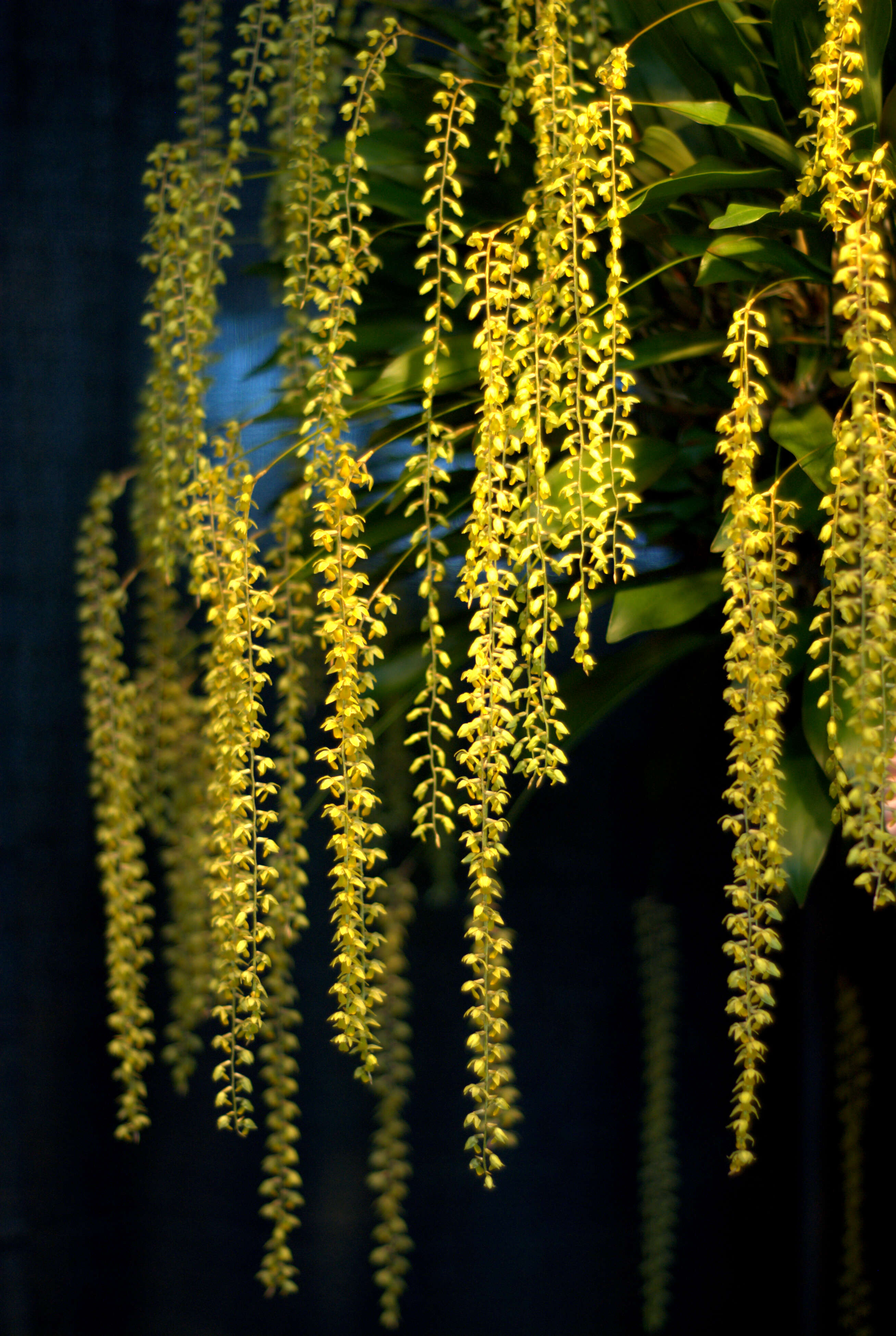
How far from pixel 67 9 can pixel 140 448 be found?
75cm

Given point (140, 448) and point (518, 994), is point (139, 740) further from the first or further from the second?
point (518, 994)

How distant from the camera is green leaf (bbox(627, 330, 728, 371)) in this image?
78cm

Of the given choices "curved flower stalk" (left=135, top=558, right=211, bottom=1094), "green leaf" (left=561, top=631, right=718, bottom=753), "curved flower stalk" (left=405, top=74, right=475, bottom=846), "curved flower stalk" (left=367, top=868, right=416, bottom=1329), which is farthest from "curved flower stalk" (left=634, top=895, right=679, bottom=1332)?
"curved flower stalk" (left=405, top=74, right=475, bottom=846)

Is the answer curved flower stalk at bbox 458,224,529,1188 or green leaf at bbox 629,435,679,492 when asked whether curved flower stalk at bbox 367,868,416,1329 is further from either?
green leaf at bbox 629,435,679,492

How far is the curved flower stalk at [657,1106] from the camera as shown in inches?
49.6

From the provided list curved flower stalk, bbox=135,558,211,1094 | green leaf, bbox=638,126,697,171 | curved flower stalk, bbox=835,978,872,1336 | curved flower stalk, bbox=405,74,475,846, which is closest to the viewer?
curved flower stalk, bbox=405,74,475,846

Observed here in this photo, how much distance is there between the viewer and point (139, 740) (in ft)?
3.24

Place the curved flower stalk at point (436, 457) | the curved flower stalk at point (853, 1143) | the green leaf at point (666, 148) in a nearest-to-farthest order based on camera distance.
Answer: the curved flower stalk at point (436, 457) < the green leaf at point (666, 148) < the curved flower stalk at point (853, 1143)

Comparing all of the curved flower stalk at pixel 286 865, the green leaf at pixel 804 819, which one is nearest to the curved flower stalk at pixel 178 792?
the curved flower stalk at pixel 286 865

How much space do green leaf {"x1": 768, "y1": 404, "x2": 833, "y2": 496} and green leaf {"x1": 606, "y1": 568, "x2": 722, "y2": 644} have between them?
0.38 feet

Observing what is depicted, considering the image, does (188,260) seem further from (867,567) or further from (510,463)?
(867,567)

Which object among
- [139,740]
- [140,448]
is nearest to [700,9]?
[140,448]

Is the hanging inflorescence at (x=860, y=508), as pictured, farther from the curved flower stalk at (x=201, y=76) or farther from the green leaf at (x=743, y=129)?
the curved flower stalk at (x=201, y=76)

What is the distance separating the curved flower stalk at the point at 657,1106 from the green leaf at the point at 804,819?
537 mm
